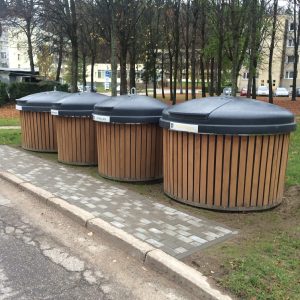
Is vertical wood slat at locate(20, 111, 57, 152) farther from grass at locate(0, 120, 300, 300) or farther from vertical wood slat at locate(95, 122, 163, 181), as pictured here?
grass at locate(0, 120, 300, 300)

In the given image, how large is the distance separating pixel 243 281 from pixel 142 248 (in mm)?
1041

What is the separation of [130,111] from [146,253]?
9.37ft

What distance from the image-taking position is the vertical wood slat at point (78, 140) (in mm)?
7531

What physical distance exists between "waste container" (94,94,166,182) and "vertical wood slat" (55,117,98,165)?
914 millimetres

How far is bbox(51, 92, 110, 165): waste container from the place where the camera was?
747 centimetres

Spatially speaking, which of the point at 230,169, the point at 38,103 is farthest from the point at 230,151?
the point at 38,103

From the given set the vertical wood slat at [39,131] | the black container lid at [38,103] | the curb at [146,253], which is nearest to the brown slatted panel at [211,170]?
the curb at [146,253]

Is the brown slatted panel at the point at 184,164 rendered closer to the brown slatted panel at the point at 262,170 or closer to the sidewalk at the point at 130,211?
the sidewalk at the point at 130,211

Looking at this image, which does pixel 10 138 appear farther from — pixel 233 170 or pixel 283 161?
pixel 283 161

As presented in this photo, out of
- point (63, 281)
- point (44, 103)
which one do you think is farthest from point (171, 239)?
point (44, 103)

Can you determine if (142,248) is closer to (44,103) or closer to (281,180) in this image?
(281,180)

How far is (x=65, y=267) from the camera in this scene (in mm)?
3807

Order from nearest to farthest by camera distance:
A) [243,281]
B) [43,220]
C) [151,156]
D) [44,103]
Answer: [243,281]
[43,220]
[151,156]
[44,103]

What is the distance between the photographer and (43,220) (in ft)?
16.5
